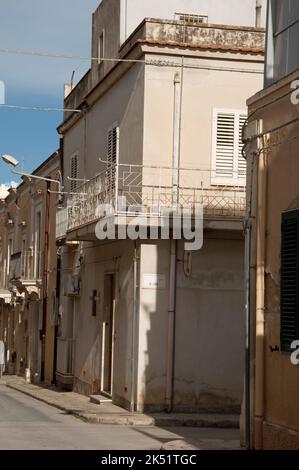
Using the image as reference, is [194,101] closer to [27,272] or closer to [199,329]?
[199,329]

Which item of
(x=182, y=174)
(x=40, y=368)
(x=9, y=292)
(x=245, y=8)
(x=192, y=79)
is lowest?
(x=40, y=368)

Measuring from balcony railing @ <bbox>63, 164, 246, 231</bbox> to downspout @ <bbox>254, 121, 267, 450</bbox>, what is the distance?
496cm

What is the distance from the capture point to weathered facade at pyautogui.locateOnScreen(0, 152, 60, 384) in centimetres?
2658

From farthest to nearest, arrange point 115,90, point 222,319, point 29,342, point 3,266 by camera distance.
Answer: point 3,266, point 29,342, point 115,90, point 222,319

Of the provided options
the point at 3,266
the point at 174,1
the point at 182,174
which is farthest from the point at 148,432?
the point at 3,266

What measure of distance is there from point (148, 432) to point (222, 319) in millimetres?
3505

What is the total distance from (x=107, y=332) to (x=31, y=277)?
1010cm

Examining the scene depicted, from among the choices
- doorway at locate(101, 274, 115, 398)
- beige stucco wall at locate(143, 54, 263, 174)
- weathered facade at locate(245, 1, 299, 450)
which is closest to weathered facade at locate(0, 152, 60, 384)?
doorway at locate(101, 274, 115, 398)

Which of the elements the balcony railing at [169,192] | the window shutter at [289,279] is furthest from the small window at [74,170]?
the window shutter at [289,279]

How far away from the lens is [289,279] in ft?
34.2

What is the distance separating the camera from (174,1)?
19562 millimetres

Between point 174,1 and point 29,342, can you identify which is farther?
point 29,342

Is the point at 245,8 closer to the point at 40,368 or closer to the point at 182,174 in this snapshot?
the point at 182,174

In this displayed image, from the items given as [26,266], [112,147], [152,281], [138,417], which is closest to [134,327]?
[152,281]
